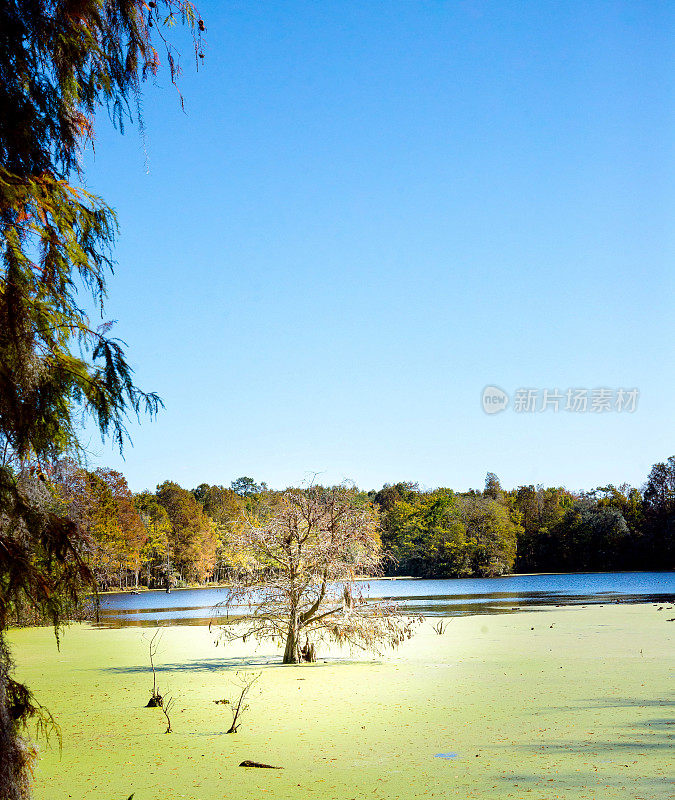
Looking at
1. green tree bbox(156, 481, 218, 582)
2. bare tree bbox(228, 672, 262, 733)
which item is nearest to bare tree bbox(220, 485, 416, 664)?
bare tree bbox(228, 672, 262, 733)

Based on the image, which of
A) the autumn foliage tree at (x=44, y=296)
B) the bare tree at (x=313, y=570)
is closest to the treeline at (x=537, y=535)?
the bare tree at (x=313, y=570)

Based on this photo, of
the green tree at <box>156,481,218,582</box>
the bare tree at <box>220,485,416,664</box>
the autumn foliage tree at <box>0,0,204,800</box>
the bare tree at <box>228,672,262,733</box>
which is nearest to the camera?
the autumn foliage tree at <box>0,0,204,800</box>

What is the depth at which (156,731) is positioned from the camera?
6.86m

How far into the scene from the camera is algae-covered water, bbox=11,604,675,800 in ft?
16.4

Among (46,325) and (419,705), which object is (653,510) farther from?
(46,325)

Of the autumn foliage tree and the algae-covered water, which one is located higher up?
the autumn foliage tree

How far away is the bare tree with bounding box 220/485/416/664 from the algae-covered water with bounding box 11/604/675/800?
607 mm

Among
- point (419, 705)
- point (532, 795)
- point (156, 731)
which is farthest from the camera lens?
point (419, 705)

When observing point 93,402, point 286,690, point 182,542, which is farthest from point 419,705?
point 182,542

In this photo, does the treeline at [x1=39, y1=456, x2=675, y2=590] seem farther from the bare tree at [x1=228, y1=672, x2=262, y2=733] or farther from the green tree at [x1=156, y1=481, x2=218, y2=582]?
the bare tree at [x1=228, y1=672, x2=262, y2=733]

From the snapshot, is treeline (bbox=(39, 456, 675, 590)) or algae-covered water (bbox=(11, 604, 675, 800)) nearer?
algae-covered water (bbox=(11, 604, 675, 800))

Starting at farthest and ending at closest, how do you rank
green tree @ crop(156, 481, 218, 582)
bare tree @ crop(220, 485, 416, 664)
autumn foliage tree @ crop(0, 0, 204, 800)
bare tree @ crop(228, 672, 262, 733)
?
green tree @ crop(156, 481, 218, 582) → bare tree @ crop(220, 485, 416, 664) → bare tree @ crop(228, 672, 262, 733) → autumn foliage tree @ crop(0, 0, 204, 800)

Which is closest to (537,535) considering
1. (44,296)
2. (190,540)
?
(190,540)

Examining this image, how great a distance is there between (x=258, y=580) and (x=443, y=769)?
664 centimetres
